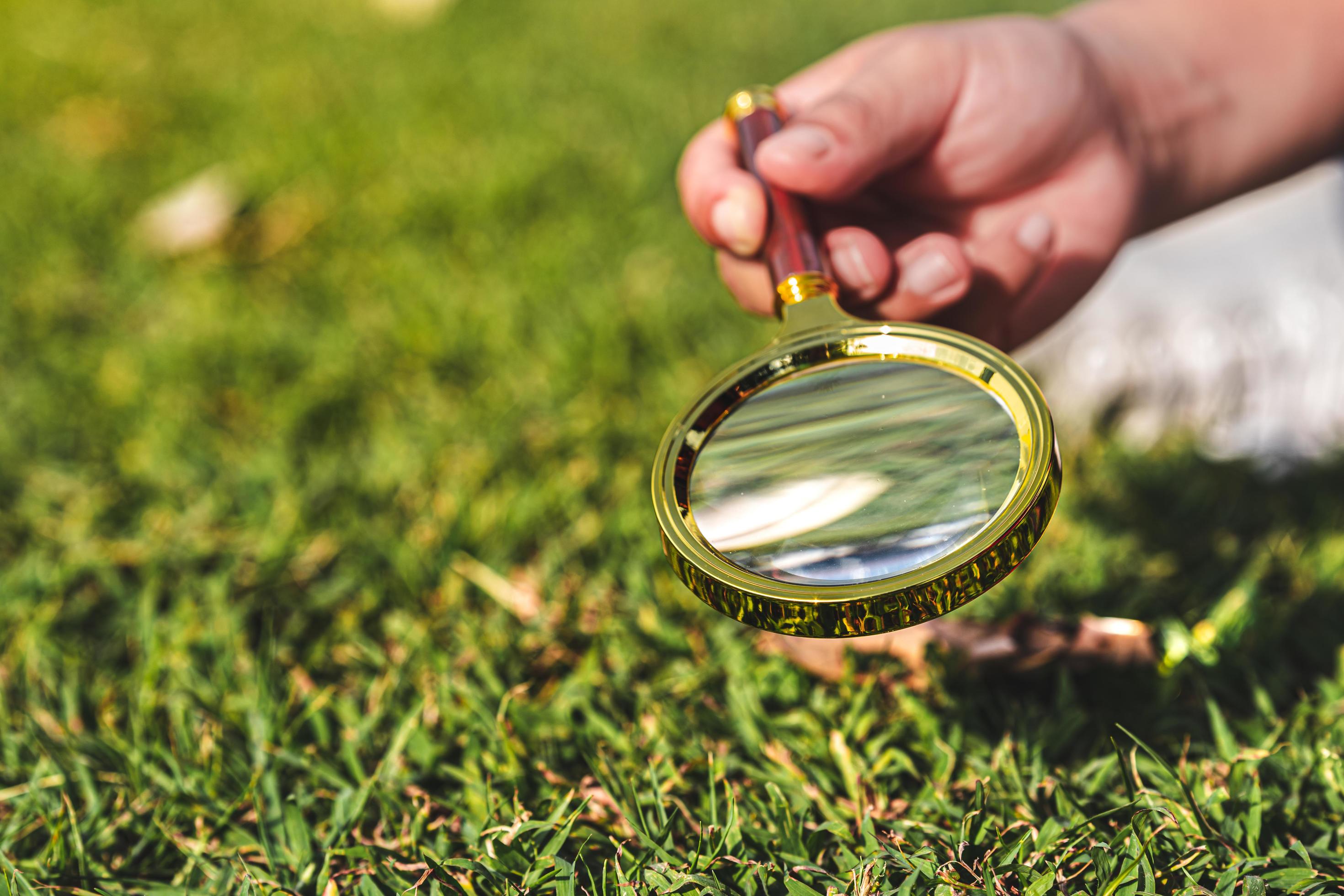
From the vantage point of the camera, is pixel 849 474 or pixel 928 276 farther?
pixel 928 276

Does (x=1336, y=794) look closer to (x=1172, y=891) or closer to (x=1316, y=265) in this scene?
(x=1172, y=891)

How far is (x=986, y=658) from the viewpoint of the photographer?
61.3 inches

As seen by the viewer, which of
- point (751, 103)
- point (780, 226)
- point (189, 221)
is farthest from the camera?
point (189, 221)

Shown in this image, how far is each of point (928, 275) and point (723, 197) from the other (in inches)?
14.0

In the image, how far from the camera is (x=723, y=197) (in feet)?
5.39

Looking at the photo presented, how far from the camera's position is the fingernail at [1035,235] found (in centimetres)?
180

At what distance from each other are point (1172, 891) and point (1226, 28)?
5.79 ft

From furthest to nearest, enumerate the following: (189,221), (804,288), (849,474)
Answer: (189,221)
(804,288)
(849,474)

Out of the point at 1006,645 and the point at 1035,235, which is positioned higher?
the point at 1035,235

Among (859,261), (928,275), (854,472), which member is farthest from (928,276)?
(854,472)

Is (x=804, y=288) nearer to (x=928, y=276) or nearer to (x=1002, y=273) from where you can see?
(x=928, y=276)

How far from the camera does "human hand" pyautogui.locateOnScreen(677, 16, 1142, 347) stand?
161 centimetres

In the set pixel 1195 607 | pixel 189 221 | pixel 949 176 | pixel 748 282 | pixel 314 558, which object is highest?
pixel 949 176

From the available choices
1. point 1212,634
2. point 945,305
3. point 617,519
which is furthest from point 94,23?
point 1212,634
